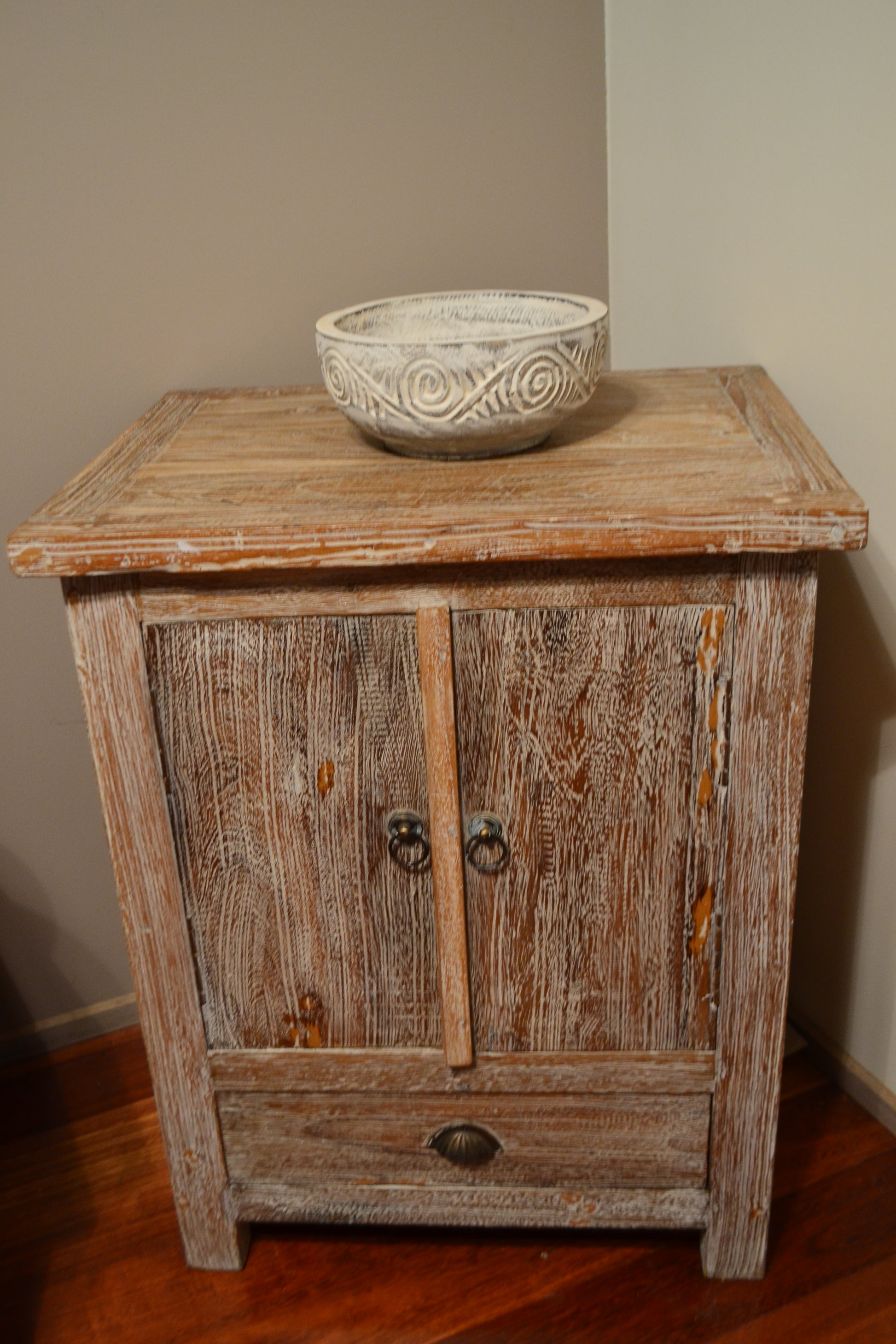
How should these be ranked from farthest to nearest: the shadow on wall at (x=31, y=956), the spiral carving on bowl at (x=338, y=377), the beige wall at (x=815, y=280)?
the shadow on wall at (x=31, y=956) < the beige wall at (x=815, y=280) < the spiral carving on bowl at (x=338, y=377)

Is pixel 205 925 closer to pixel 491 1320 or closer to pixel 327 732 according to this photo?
pixel 327 732

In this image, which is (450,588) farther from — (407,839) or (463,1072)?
(463,1072)

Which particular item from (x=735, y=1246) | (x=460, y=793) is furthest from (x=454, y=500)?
(x=735, y=1246)

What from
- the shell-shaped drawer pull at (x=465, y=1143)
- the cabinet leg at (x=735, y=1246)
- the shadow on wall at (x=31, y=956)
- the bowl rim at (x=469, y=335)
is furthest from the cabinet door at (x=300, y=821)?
the shadow on wall at (x=31, y=956)

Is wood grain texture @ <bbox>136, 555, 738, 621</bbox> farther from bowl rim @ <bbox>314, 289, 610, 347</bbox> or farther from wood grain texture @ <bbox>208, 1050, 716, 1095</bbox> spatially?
wood grain texture @ <bbox>208, 1050, 716, 1095</bbox>

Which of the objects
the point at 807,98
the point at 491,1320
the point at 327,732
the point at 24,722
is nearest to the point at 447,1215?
the point at 491,1320

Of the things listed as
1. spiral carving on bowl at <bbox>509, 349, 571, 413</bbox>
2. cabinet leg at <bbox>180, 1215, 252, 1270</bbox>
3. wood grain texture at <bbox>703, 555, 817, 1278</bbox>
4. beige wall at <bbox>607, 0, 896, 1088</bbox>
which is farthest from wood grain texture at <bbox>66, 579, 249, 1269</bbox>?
beige wall at <bbox>607, 0, 896, 1088</bbox>

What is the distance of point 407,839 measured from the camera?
3.01 feet

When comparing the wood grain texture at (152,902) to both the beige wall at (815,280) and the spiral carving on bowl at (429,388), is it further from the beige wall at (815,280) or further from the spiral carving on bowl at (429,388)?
Answer: the beige wall at (815,280)

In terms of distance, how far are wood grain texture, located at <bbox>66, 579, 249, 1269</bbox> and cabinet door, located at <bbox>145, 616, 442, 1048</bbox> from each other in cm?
1

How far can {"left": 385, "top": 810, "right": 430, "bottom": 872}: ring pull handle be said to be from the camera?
91cm

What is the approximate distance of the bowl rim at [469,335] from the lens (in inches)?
33.0

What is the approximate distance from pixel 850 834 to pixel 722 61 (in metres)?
0.80

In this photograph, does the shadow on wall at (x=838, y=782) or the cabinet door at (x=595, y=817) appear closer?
the cabinet door at (x=595, y=817)
